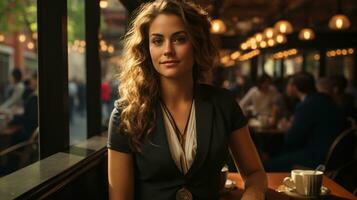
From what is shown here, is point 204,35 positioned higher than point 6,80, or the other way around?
point 204,35

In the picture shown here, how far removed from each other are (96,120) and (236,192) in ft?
4.76

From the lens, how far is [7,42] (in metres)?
17.4

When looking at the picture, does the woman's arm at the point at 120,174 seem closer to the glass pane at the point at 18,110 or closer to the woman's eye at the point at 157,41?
the woman's eye at the point at 157,41

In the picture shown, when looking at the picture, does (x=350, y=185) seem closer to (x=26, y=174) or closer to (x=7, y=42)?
(x=26, y=174)

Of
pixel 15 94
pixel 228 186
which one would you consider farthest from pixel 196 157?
pixel 15 94

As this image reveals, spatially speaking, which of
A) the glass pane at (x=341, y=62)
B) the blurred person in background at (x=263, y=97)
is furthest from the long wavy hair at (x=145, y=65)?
the glass pane at (x=341, y=62)

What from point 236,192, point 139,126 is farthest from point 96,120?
point 139,126

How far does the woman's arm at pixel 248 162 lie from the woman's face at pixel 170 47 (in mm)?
373

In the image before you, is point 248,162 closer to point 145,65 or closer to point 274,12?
point 145,65

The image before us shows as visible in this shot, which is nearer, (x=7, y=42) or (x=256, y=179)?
(x=256, y=179)

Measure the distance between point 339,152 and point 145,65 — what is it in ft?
8.92

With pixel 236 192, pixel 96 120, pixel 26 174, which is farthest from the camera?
pixel 96 120

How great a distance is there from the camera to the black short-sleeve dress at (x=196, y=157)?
5.90 ft

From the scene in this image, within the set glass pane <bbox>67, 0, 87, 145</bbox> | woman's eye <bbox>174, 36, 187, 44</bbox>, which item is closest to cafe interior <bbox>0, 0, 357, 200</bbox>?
woman's eye <bbox>174, 36, 187, 44</bbox>
